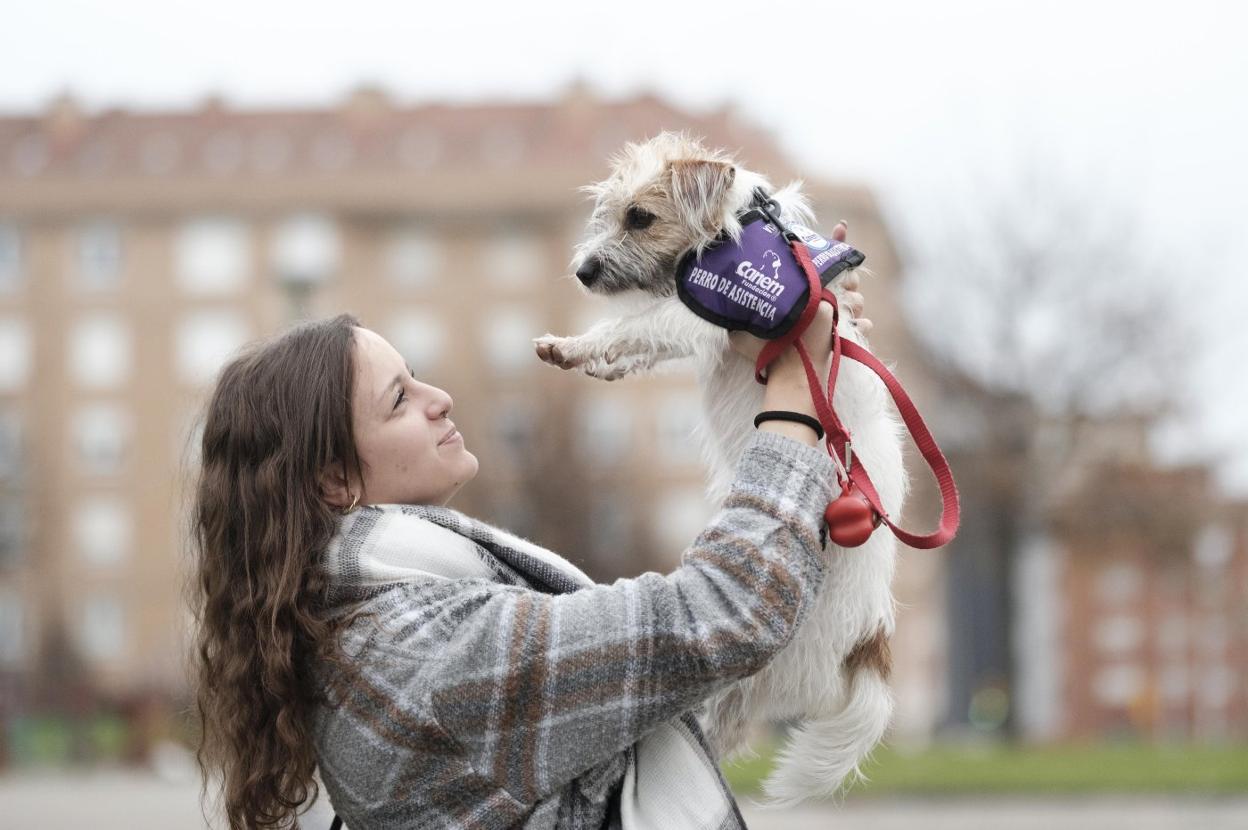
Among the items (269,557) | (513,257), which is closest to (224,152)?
(513,257)

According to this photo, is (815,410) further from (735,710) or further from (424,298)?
(424,298)

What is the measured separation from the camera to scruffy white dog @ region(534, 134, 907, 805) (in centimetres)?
252

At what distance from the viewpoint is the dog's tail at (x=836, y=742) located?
8.32 feet

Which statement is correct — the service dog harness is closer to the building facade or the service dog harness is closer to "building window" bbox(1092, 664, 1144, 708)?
the building facade

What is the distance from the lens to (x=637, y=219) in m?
2.75

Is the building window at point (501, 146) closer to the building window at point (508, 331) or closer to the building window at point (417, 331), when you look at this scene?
the building window at point (508, 331)

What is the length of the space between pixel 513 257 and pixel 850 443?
58.3 meters

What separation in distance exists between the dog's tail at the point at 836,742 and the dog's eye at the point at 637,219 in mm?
898

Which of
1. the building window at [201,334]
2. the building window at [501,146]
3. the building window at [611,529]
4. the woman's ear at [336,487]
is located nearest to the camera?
the woman's ear at [336,487]

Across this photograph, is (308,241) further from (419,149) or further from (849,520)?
(849,520)

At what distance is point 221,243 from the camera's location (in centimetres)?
6019

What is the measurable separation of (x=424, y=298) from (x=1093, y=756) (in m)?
45.2

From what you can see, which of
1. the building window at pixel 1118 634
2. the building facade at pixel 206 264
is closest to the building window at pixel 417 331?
the building facade at pixel 206 264

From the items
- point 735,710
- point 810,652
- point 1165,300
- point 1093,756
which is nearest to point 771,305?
point 810,652
